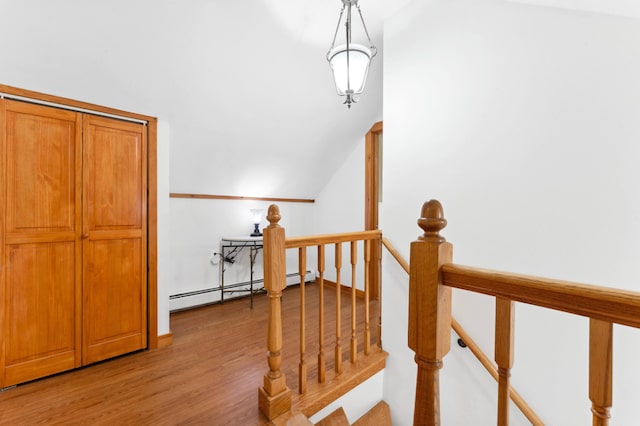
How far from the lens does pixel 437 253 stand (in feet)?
→ 2.21

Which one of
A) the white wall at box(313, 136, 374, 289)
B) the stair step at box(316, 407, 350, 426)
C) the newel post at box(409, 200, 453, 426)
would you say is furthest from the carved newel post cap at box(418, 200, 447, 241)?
the white wall at box(313, 136, 374, 289)

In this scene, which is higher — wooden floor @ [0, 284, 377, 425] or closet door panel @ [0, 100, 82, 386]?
closet door panel @ [0, 100, 82, 386]

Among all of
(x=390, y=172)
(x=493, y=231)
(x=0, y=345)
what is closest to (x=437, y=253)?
(x=493, y=231)

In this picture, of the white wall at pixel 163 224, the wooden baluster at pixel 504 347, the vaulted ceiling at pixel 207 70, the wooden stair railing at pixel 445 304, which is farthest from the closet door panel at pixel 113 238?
the wooden baluster at pixel 504 347

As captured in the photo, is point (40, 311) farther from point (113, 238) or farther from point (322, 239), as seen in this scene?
point (322, 239)

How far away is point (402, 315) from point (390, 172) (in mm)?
1083

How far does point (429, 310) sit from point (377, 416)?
6.18ft

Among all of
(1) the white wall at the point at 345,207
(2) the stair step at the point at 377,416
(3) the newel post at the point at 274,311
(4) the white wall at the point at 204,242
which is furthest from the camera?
(1) the white wall at the point at 345,207

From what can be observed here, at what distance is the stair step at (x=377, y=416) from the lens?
2012 mm

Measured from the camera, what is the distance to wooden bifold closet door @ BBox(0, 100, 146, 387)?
1764mm

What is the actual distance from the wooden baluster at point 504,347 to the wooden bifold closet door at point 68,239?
2406 millimetres

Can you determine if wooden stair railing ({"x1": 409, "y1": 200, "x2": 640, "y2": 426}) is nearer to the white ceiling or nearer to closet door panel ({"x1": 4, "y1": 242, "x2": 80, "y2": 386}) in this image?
the white ceiling

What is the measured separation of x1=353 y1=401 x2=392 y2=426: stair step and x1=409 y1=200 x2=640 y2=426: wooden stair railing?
1596mm

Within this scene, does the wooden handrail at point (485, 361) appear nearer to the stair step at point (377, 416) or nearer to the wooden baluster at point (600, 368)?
the stair step at point (377, 416)
